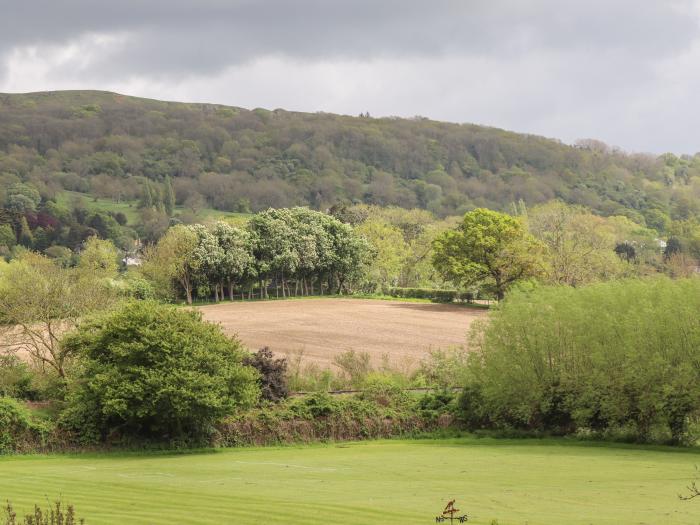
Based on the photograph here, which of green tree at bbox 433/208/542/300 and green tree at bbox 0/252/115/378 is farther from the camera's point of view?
green tree at bbox 433/208/542/300

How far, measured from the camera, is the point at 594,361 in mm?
45969

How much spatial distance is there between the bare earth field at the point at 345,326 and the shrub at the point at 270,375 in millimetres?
12375

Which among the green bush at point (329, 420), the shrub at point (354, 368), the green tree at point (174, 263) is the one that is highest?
the green tree at point (174, 263)

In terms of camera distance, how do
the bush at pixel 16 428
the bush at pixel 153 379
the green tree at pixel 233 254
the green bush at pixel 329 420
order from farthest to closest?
the green tree at pixel 233 254 → the green bush at pixel 329 420 → the bush at pixel 153 379 → the bush at pixel 16 428

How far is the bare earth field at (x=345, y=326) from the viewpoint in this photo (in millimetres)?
70938

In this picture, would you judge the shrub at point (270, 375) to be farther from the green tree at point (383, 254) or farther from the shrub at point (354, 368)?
the green tree at point (383, 254)

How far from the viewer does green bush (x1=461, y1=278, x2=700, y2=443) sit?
4344 centimetres

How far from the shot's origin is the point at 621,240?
176 m

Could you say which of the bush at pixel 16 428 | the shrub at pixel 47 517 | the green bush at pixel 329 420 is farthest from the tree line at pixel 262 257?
the shrub at pixel 47 517

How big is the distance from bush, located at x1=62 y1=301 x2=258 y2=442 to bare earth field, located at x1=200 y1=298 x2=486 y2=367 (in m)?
18.3

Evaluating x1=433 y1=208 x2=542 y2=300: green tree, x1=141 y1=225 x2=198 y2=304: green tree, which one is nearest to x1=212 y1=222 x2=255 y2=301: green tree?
x1=141 y1=225 x2=198 y2=304: green tree

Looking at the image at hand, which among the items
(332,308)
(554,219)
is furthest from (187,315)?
(554,219)

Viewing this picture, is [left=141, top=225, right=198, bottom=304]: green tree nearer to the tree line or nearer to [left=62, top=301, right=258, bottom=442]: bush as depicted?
the tree line

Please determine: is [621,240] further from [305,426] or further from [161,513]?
[161,513]
